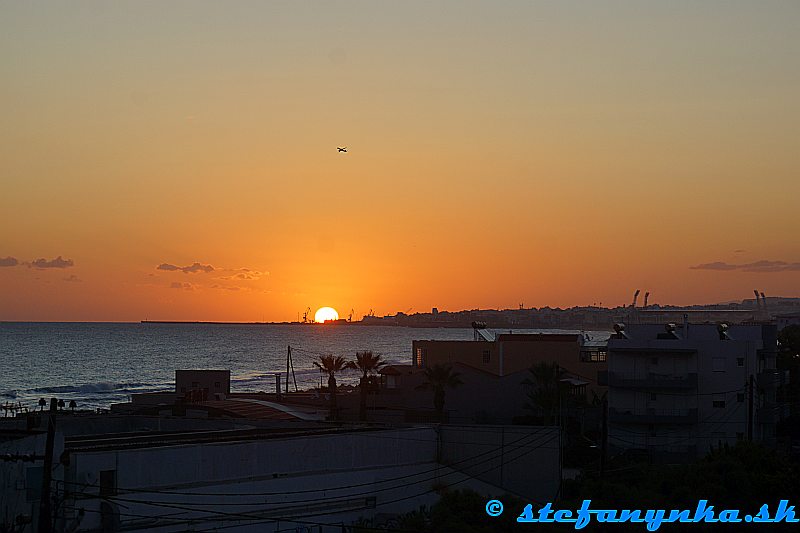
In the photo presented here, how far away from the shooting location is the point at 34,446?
30000 mm

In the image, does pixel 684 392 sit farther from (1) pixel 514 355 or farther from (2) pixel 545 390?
(1) pixel 514 355

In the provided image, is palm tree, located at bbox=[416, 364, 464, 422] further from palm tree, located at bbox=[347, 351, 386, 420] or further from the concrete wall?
the concrete wall

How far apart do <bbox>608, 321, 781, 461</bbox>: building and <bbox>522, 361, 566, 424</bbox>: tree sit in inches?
155

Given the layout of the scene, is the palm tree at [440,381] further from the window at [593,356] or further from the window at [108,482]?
the window at [108,482]

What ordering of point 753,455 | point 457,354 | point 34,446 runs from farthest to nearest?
point 457,354, point 753,455, point 34,446

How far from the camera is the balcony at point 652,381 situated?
62438 mm

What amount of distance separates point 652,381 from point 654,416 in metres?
2.35

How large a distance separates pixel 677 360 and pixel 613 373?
4082 millimetres

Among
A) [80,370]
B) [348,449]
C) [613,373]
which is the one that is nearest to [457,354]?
[613,373]

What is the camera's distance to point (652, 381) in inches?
2479

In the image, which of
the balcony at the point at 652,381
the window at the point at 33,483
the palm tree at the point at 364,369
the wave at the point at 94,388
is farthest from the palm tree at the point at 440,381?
the wave at the point at 94,388

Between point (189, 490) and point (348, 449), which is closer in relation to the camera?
point (189, 490)

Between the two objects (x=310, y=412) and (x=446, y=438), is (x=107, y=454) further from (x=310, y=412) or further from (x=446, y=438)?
(x=310, y=412)

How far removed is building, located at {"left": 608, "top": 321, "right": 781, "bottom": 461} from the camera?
61719 mm
